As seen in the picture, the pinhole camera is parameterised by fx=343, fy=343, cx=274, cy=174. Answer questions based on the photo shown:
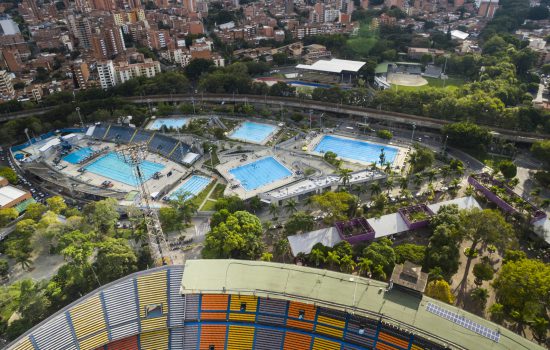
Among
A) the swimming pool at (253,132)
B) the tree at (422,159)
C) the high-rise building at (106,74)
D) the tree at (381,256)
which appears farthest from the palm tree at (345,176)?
the high-rise building at (106,74)

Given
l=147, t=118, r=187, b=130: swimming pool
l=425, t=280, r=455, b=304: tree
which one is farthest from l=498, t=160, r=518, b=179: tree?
l=147, t=118, r=187, b=130: swimming pool

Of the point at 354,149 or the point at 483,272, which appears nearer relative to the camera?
the point at 483,272

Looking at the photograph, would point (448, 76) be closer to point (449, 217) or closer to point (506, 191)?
point (506, 191)

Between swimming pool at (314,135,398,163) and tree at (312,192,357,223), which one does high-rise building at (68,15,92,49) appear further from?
tree at (312,192,357,223)

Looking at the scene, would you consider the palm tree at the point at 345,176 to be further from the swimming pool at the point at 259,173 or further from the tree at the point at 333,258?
the tree at the point at 333,258

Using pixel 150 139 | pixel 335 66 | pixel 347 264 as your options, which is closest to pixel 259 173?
pixel 150 139

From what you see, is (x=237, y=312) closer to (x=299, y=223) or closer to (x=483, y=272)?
(x=299, y=223)

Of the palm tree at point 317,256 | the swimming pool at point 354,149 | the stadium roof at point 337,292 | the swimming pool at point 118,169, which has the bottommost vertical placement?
the swimming pool at point 118,169
